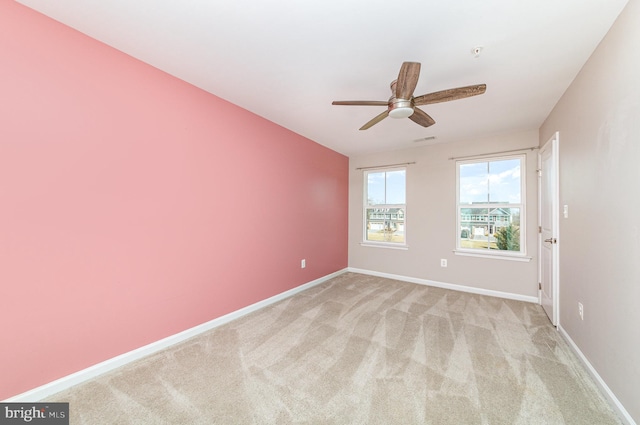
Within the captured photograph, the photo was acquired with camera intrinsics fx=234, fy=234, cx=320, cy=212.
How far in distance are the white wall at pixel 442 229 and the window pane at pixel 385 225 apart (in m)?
0.20

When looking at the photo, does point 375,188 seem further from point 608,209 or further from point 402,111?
point 608,209

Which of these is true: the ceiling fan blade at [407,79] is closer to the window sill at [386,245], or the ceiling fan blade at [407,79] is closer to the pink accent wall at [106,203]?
the pink accent wall at [106,203]

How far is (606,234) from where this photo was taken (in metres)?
1.60

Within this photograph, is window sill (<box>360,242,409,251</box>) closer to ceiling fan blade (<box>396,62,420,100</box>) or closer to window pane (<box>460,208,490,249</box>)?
window pane (<box>460,208,490,249</box>)

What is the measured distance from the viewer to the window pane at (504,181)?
3.45 meters

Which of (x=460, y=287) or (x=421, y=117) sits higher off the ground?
(x=421, y=117)

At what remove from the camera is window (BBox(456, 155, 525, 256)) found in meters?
3.44

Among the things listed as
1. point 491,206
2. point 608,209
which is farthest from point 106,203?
point 491,206

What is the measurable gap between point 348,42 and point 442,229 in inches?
129

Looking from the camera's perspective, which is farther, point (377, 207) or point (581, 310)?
point (377, 207)

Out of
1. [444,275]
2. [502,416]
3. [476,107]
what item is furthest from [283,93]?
[444,275]

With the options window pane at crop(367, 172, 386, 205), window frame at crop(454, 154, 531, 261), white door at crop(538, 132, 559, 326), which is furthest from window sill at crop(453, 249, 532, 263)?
window pane at crop(367, 172, 386, 205)

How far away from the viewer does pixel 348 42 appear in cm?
170

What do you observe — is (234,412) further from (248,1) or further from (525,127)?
(525,127)
